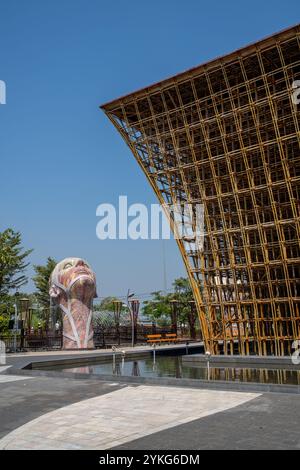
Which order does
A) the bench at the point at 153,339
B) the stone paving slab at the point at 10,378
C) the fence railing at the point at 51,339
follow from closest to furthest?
the stone paving slab at the point at 10,378 → the bench at the point at 153,339 → the fence railing at the point at 51,339

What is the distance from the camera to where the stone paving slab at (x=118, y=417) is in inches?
280

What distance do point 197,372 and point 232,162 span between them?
414 inches

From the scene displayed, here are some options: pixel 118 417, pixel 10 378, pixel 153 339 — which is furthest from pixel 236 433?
pixel 153 339

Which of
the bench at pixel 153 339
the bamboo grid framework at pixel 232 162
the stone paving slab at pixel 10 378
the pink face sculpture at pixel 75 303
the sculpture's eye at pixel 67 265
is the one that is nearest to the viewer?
the stone paving slab at pixel 10 378

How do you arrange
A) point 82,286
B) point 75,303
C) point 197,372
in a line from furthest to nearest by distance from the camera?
1. point 82,286
2. point 75,303
3. point 197,372

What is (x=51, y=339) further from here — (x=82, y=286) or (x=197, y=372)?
(x=197, y=372)

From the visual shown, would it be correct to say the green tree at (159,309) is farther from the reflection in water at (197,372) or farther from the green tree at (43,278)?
the reflection in water at (197,372)

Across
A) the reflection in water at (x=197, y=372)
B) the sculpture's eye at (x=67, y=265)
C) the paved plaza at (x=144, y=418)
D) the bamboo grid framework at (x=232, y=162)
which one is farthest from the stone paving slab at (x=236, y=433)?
the sculpture's eye at (x=67, y=265)

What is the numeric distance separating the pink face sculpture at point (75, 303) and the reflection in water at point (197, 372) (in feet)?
24.6

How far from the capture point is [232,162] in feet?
74.9

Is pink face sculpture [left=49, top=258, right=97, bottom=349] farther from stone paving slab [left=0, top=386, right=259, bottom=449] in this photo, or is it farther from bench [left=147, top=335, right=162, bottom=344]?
stone paving slab [left=0, top=386, right=259, bottom=449]

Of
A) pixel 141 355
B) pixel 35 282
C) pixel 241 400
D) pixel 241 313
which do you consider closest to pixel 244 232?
pixel 241 313

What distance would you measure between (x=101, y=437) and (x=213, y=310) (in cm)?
1642
